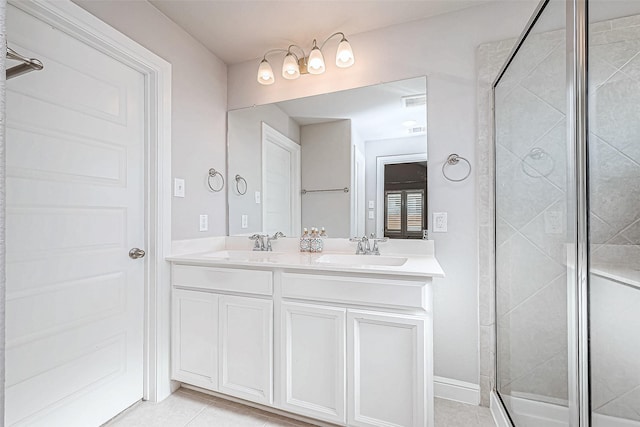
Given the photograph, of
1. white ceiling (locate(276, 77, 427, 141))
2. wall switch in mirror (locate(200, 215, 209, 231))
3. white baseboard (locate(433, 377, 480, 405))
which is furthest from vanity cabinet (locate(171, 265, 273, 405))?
white ceiling (locate(276, 77, 427, 141))

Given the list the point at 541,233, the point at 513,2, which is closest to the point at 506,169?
the point at 541,233

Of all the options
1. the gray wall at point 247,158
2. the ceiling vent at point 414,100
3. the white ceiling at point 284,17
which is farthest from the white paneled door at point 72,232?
the ceiling vent at point 414,100

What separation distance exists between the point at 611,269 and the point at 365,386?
3.51ft

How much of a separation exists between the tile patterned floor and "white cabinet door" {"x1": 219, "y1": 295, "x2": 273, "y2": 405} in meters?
0.12

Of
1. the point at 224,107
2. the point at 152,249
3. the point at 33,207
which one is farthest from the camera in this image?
the point at 224,107

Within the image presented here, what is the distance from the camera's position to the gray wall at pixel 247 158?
89.7 inches

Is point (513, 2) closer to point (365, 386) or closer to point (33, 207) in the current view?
point (365, 386)

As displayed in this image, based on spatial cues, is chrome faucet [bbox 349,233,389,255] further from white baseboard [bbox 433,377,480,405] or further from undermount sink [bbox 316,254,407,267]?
white baseboard [bbox 433,377,480,405]

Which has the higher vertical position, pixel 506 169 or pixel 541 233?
pixel 506 169

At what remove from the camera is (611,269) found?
1099 mm

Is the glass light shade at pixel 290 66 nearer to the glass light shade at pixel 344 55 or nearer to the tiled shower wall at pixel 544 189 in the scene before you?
the glass light shade at pixel 344 55

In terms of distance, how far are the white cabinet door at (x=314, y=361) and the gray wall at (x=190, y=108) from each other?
97 centimetres

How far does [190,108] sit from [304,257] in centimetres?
126

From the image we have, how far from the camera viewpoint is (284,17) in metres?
1.84
